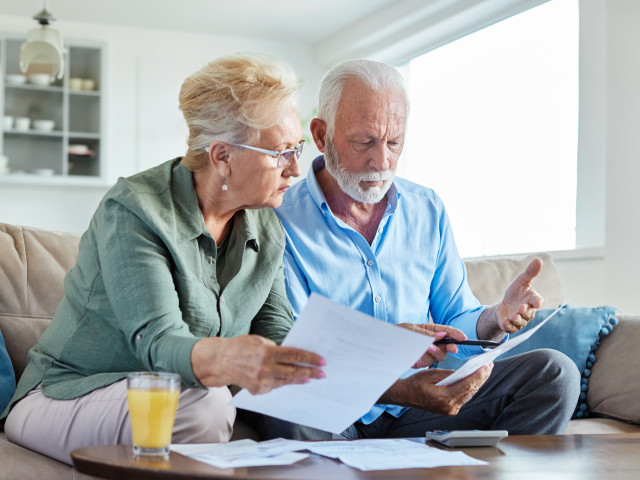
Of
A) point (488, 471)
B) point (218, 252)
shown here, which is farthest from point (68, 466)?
point (488, 471)

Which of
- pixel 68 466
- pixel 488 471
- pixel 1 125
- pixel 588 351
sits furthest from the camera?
pixel 1 125

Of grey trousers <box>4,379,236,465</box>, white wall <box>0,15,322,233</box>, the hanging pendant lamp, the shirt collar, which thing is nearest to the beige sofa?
grey trousers <box>4,379,236,465</box>

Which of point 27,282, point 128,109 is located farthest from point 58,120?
point 27,282

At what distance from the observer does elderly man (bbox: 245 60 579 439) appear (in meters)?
1.77

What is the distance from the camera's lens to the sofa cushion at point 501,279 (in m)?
2.63

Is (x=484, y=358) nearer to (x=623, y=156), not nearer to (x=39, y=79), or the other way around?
(x=623, y=156)

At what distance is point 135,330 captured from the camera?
1.32 meters

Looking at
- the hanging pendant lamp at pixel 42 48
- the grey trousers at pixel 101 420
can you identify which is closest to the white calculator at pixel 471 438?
the grey trousers at pixel 101 420

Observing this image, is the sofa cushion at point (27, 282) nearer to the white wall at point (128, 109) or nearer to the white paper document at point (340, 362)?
the white paper document at point (340, 362)

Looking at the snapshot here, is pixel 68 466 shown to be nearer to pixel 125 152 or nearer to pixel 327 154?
pixel 327 154

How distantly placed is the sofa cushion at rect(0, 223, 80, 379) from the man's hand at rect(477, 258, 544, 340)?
1086mm

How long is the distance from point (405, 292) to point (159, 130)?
491cm

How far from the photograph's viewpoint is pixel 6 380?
1807 mm

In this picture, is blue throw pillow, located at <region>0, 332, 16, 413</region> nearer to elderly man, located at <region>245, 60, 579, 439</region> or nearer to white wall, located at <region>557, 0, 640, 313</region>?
elderly man, located at <region>245, 60, 579, 439</region>
